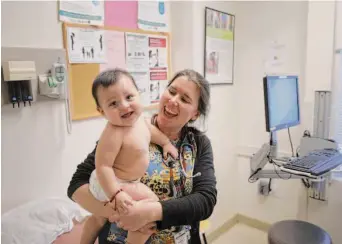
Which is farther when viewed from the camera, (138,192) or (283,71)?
(283,71)

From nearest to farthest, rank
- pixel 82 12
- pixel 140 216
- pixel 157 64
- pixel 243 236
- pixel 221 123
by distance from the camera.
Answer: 1. pixel 140 216
2. pixel 82 12
3. pixel 157 64
4. pixel 221 123
5. pixel 243 236

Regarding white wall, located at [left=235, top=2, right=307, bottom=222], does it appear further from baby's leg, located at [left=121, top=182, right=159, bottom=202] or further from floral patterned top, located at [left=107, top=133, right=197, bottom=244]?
baby's leg, located at [left=121, top=182, right=159, bottom=202]

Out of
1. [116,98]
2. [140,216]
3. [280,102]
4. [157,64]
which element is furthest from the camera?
[157,64]

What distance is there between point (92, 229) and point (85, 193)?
0.54 ft

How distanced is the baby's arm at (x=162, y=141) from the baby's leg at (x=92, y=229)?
0.34 meters

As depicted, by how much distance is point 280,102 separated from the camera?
2.13 metres

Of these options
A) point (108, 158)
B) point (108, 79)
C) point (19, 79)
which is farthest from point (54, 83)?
point (108, 158)

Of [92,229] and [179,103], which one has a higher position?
[179,103]

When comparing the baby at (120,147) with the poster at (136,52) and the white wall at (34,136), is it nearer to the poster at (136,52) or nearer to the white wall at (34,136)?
the white wall at (34,136)

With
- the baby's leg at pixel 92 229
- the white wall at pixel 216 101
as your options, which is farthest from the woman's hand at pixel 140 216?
the white wall at pixel 216 101

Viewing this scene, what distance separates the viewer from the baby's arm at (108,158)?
3.34 feet

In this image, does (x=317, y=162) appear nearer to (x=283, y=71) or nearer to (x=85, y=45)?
(x=283, y=71)

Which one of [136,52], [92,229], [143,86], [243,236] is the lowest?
[243,236]

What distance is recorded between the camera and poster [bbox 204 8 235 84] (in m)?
2.62
